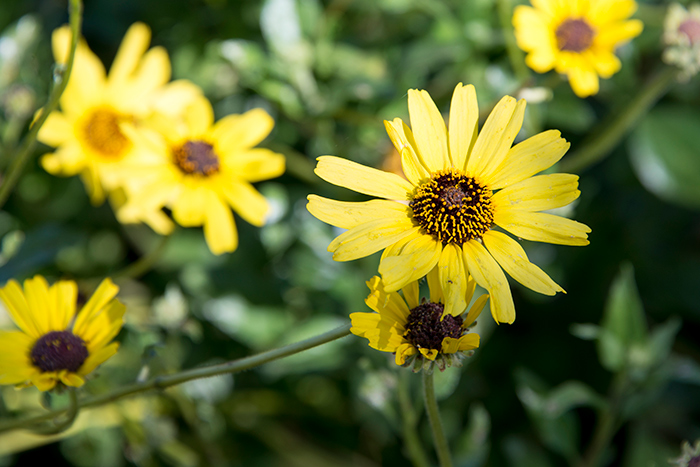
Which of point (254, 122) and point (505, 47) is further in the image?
point (505, 47)

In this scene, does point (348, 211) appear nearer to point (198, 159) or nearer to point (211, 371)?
point (211, 371)

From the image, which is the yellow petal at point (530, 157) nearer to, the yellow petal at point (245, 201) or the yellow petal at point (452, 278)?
the yellow petal at point (452, 278)

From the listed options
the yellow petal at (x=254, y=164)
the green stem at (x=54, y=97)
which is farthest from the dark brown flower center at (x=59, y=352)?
the yellow petal at (x=254, y=164)

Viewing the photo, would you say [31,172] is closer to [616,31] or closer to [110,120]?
[110,120]

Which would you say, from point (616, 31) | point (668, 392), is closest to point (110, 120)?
point (616, 31)

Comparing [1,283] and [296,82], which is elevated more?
[296,82]

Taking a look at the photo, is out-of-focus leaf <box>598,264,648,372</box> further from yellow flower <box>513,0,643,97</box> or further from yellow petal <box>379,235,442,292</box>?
yellow petal <box>379,235,442,292</box>

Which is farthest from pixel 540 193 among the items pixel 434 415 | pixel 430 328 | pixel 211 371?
pixel 211 371
